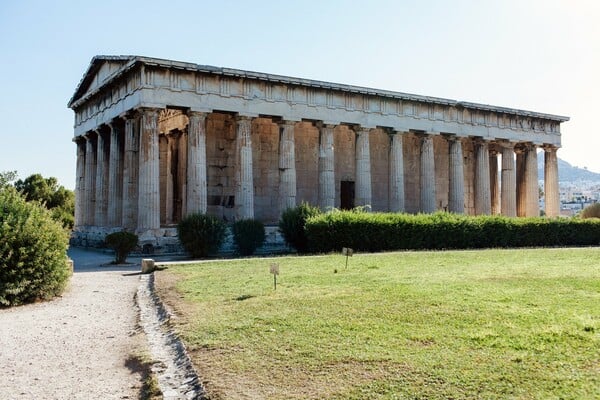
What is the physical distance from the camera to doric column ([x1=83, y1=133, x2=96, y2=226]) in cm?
3347

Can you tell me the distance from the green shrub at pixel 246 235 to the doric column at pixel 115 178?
9.25 metres

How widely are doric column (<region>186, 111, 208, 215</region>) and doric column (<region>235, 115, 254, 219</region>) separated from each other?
6.22ft

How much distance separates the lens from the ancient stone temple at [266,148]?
26.7m

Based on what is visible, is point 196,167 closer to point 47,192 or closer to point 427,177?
point 427,177

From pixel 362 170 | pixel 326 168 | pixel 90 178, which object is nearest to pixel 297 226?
pixel 326 168

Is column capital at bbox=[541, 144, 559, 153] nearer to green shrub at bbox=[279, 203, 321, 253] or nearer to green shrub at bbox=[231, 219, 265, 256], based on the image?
green shrub at bbox=[279, 203, 321, 253]

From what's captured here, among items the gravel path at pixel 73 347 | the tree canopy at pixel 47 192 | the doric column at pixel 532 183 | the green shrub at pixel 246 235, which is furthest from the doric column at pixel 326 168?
the tree canopy at pixel 47 192

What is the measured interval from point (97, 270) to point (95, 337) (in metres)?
10.4

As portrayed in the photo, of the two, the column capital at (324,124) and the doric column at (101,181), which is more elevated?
the column capital at (324,124)

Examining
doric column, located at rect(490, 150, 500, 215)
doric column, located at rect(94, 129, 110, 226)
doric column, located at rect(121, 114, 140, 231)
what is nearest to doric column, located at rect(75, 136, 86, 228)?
doric column, located at rect(94, 129, 110, 226)

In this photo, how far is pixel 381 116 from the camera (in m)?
32.5

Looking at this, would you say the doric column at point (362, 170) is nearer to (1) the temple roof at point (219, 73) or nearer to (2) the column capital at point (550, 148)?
(1) the temple roof at point (219, 73)

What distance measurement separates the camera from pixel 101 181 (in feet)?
104

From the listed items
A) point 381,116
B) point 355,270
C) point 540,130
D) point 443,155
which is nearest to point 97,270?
point 355,270
